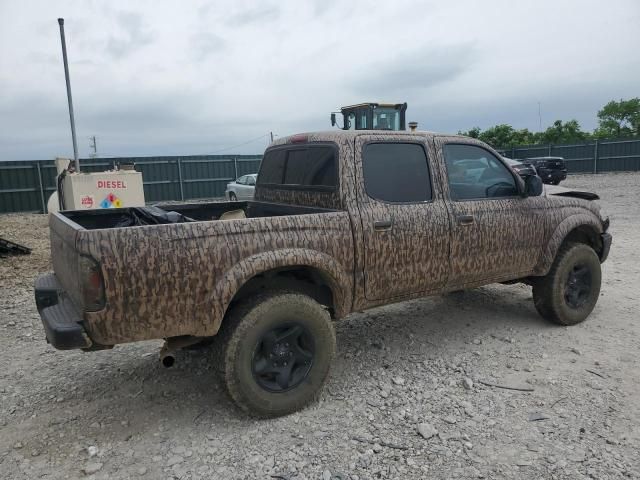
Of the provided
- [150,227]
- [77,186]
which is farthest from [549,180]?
[150,227]

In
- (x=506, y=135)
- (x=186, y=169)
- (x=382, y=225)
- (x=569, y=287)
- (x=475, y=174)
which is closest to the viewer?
(x=382, y=225)

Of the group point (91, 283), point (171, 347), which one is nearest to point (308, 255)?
point (171, 347)

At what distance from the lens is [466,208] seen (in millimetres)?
4055

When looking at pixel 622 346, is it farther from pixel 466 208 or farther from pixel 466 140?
pixel 466 140

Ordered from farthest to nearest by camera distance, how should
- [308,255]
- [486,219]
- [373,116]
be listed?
[373,116]
[486,219]
[308,255]

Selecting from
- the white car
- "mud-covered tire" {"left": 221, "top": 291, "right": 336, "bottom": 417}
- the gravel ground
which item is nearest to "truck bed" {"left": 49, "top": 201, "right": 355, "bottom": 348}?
"mud-covered tire" {"left": 221, "top": 291, "right": 336, "bottom": 417}

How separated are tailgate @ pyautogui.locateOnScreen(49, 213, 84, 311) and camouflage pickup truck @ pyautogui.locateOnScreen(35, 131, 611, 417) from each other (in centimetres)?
2

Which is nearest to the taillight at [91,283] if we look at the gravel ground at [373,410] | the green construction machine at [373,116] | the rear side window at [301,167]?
the gravel ground at [373,410]

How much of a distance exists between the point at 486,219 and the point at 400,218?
912 millimetres

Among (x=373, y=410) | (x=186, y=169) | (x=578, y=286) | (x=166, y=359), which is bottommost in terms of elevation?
(x=373, y=410)

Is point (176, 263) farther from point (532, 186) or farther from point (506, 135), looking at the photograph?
point (506, 135)

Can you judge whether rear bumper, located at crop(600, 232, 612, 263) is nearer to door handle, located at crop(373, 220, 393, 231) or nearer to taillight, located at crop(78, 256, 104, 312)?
door handle, located at crop(373, 220, 393, 231)

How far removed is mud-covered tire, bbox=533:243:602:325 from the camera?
471 centimetres

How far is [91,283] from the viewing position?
2.67m
